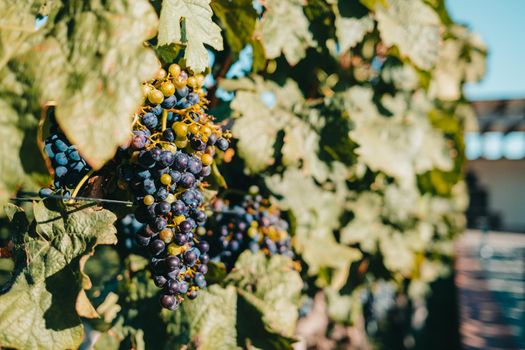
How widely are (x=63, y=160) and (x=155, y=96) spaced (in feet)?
0.99

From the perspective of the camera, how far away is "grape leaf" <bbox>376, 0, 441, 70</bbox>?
6.89 feet

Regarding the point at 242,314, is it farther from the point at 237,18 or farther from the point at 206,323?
the point at 237,18

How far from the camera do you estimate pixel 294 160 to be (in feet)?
6.40

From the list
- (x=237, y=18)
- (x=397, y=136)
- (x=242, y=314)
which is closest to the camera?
(x=237, y=18)

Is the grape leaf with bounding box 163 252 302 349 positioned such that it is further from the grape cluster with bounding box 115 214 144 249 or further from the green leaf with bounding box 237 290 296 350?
the grape cluster with bounding box 115 214 144 249

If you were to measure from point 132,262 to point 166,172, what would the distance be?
79 centimetres

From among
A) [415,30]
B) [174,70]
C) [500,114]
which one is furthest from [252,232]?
[500,114]

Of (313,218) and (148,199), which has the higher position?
(148,199)

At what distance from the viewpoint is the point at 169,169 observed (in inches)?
44.7

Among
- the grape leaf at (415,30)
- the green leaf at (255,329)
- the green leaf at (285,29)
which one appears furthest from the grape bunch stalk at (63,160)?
the grape leaf at (415,30)

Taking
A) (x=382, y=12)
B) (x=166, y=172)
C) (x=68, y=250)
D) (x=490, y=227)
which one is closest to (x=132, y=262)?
(x=68, y=250)

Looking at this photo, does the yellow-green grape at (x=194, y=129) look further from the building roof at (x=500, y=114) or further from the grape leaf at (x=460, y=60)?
the building roof at (x=500, y=114)

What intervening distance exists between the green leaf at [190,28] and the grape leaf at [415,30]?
3.94 feet

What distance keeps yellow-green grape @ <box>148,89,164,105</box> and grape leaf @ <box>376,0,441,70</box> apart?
4.52 ft
